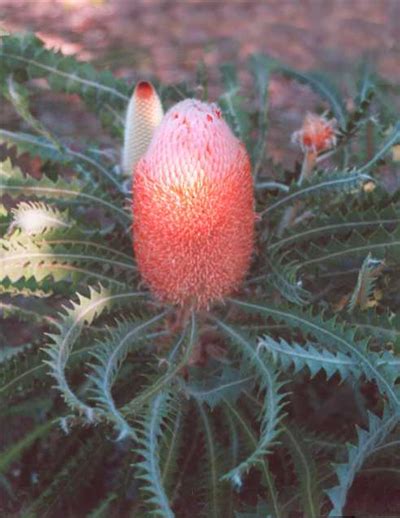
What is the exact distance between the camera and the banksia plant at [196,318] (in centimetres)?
128

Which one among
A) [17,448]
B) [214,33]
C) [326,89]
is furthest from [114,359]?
[214,33]

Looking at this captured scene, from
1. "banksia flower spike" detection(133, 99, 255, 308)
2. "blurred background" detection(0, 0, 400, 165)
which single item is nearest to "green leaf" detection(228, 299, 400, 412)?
"banksia flower spike" detection(133, 99, 255, 308)

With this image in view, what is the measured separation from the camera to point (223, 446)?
1.52 m

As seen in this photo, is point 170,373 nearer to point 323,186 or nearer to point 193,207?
point 193,207

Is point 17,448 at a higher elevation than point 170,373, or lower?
lower

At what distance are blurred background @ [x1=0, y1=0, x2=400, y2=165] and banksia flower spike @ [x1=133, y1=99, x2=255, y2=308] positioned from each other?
240cm

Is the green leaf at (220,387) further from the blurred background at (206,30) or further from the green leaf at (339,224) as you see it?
the blurred background at (206,30)

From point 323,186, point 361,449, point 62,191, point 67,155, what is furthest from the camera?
point 67,155

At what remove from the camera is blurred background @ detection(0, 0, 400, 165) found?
4043mm

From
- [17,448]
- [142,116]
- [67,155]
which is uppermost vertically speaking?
[142,116]

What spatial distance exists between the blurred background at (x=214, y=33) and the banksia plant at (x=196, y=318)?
7.11 ft

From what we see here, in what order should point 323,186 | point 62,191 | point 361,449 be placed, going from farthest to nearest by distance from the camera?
point 62,191
point 323,186
point 361,449

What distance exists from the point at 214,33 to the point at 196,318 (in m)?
3.45

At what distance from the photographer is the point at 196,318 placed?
4.92 feet
